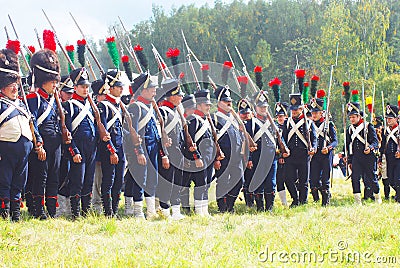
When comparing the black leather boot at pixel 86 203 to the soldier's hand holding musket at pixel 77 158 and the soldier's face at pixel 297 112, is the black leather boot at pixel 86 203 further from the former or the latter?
the soldier's face at pixel 297 112

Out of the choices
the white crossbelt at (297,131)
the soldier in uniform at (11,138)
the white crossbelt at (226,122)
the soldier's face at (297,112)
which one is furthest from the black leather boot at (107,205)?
the soldier's face at (297,112)

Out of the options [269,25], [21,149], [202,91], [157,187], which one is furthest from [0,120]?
[269,25]

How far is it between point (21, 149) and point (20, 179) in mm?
310

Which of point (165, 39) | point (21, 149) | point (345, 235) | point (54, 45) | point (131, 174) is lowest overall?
point (345, 235)

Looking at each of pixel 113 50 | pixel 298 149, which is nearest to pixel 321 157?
pixel 298 149

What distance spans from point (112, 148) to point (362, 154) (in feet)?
14.1

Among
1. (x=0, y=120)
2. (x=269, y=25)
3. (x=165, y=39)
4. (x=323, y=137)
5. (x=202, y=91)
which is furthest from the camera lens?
(x=269, y=25)

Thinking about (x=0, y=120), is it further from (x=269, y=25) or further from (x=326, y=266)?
(x=269, y=25)

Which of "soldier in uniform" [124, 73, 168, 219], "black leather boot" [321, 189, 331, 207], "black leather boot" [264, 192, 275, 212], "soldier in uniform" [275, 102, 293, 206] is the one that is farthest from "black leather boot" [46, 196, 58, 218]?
"black leather boot" [321, 189, 331, 207]

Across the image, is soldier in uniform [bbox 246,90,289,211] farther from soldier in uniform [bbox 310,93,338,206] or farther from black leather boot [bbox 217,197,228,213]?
soldier in uniform [bbox 310,93,338,206]

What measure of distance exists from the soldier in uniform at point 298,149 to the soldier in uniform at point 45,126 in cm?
384

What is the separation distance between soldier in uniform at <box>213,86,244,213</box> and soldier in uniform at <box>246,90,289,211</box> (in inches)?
14.0

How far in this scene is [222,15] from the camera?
43875mm

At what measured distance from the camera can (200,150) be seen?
21.6 ft
